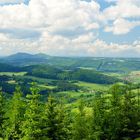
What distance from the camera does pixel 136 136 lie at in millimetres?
82812

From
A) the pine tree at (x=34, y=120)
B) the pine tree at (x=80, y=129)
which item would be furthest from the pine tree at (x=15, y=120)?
the pine tree at (x=80, y=129)

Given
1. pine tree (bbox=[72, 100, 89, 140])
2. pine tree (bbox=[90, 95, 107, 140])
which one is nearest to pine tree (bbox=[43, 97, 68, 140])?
pine tree (bbox=[90, 95, 107, 140])

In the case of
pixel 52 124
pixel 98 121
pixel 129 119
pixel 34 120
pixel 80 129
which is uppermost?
pixel 34 120

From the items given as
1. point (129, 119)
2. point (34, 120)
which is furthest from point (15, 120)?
point (129, 119)

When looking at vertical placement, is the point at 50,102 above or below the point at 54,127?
above

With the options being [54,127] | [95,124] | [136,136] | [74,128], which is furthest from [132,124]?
[54,127]

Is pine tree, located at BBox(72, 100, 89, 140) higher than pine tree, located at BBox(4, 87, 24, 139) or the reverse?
the reverse

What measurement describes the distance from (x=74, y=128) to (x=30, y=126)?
2602 centimetres

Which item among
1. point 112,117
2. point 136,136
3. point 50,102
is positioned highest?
point 50,102

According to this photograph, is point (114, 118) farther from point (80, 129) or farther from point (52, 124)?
point (52, 124)

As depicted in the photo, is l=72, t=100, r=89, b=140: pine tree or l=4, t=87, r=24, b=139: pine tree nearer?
l=4, t=87, r=24, b=139: pine tree

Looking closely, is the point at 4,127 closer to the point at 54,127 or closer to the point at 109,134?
the point at 54,127

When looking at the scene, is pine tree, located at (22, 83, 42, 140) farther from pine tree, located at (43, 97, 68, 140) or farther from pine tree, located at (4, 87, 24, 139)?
pine tree, located at (4, 87, 24, 139)

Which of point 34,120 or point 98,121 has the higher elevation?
point 34,120
